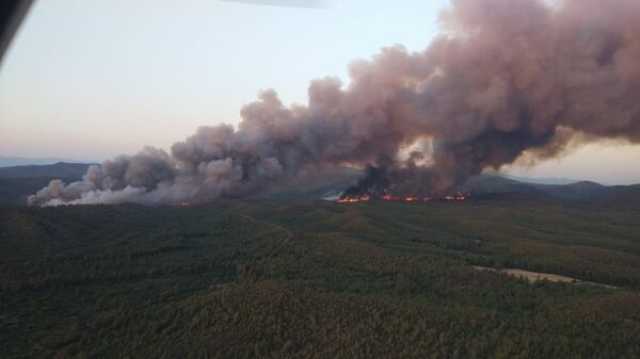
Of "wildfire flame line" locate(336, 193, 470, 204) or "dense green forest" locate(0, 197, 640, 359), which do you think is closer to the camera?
"dense green forest" locate(0, 197, 640, 359)

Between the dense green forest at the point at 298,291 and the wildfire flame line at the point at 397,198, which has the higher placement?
the wildfire flame line at the point at 397,198

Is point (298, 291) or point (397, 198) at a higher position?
point (397, 198)

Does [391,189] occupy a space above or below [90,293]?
above

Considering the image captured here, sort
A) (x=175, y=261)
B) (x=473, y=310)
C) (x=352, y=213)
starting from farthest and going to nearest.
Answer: (x=352, y=213), (x=175, y=261), (x=473, y=310)

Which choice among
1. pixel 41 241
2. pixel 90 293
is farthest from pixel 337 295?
pixel 41 241

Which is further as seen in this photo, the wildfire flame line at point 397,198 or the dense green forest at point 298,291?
the wildfire flame line at point 397,198

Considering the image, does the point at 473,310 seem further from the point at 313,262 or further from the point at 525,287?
the point at 313,262

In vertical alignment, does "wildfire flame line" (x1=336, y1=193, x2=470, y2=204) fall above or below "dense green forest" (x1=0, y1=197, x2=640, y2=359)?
above

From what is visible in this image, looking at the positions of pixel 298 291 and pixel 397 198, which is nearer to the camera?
pixel 298 291
